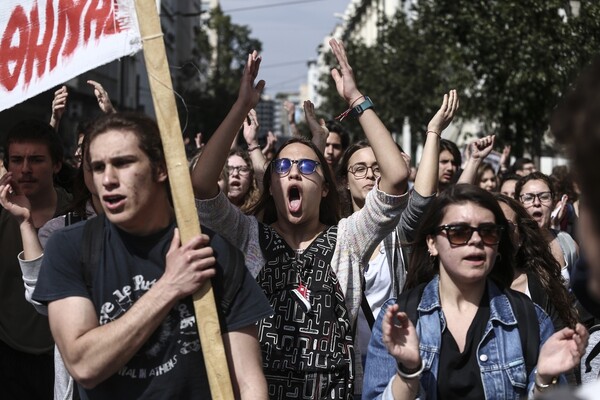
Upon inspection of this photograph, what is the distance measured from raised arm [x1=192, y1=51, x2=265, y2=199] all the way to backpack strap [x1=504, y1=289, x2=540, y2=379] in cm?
124

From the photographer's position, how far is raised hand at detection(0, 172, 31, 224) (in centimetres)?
467

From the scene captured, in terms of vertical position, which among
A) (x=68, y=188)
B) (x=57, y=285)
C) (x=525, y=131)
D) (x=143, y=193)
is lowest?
(x=57, y=285)

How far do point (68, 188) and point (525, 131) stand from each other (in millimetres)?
14396

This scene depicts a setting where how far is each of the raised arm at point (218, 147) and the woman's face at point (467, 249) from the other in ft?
2.94

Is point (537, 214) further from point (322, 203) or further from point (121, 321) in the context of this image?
point (121, 321)

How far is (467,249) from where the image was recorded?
13.2ft

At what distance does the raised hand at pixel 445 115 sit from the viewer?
534 centimetres

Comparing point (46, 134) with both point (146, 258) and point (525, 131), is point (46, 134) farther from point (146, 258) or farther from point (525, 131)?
point (525, 131)

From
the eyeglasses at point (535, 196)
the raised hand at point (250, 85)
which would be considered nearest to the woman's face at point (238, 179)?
the eyeglasses at point (535, 196)

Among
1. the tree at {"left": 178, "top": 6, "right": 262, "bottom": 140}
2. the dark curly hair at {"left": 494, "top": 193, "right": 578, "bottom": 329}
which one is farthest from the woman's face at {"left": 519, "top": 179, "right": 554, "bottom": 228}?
the tree at {"left": 178, "top": 6, "right": 262, "bottom": 140}

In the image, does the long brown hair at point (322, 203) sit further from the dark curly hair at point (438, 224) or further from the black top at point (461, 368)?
the black top at point (461, 368)

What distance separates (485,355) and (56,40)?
1900 millimetres

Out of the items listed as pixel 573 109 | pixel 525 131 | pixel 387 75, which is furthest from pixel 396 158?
pixel 387 75

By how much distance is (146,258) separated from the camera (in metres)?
3.48
